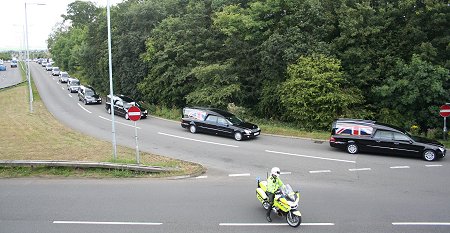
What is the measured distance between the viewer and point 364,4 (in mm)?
25531

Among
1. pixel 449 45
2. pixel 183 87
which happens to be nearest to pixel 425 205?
pixel 449 45

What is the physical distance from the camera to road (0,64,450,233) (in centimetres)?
941

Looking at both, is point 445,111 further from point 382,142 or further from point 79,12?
point 79,12

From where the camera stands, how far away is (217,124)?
901 inches

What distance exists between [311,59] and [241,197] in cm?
1563

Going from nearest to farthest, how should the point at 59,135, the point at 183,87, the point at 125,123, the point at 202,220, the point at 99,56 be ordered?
the point at 202,220, the point at 59,135, the point at 125,123, the point at 183,87, the point at 99,56

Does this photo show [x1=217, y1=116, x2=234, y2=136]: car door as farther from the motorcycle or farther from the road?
the motorcycle

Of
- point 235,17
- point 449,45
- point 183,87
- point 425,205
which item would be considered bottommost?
point 425,205

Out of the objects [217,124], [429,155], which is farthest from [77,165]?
[429,155]

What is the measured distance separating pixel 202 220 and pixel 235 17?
22086 millimetres

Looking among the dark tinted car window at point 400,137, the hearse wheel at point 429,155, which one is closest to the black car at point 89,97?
the dark tinted car window at point 400,137

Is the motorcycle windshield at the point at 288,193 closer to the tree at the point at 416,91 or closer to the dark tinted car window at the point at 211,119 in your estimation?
the dark tinted car window at the point at 211,119

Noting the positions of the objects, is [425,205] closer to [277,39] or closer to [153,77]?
[277,39]

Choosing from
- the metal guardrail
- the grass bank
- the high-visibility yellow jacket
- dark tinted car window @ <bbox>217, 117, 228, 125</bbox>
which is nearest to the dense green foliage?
dark tinted car window @ <bbox>217, 117, 228, 125</bbox>
